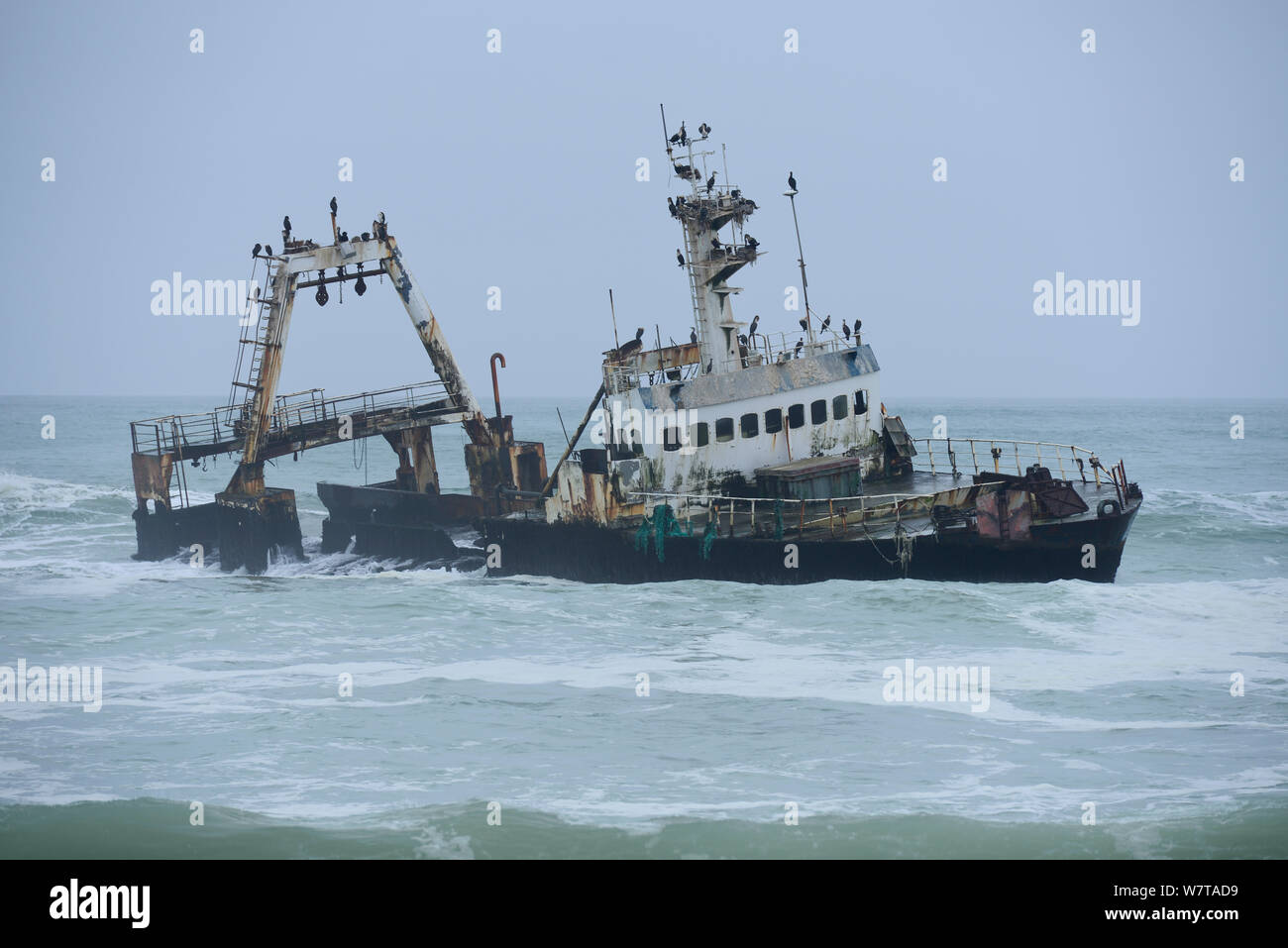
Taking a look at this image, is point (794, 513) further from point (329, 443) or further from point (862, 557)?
point (329, 443)

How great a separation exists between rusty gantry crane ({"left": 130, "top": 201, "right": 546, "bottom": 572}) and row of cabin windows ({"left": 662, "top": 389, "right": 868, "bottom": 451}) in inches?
216

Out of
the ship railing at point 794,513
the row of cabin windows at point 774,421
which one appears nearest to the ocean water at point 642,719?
the ship railing at point 794,513

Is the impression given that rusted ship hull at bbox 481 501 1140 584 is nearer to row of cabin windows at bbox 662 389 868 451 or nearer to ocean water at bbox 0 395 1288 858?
ocean water at bbox 0 395 1288 858

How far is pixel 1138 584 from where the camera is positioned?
26.0 meters

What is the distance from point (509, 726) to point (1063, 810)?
6.91 meters

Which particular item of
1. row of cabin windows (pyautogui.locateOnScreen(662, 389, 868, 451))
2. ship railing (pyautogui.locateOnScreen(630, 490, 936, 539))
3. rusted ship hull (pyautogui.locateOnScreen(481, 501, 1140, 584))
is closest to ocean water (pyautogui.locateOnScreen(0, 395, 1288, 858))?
rusted ship hull (pyautogui.locateOnScreen(481, 501, 1140, 584))

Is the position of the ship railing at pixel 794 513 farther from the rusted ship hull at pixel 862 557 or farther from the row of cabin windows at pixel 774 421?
the row of cabin windows at pixel 774 421

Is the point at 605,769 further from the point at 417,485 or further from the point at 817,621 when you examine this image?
the point at 417,485

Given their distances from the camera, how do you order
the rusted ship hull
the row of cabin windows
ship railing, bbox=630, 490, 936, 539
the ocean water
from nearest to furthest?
1. the ocean water
2. the rusted ship hull
3. ship railing, bbox=630, 490, 936, 539
4. the row of cabin windows

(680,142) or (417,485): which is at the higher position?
(680,142)

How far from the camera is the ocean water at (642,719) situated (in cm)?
1330

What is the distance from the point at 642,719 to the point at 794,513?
8746 mm

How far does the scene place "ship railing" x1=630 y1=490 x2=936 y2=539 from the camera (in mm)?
23844
